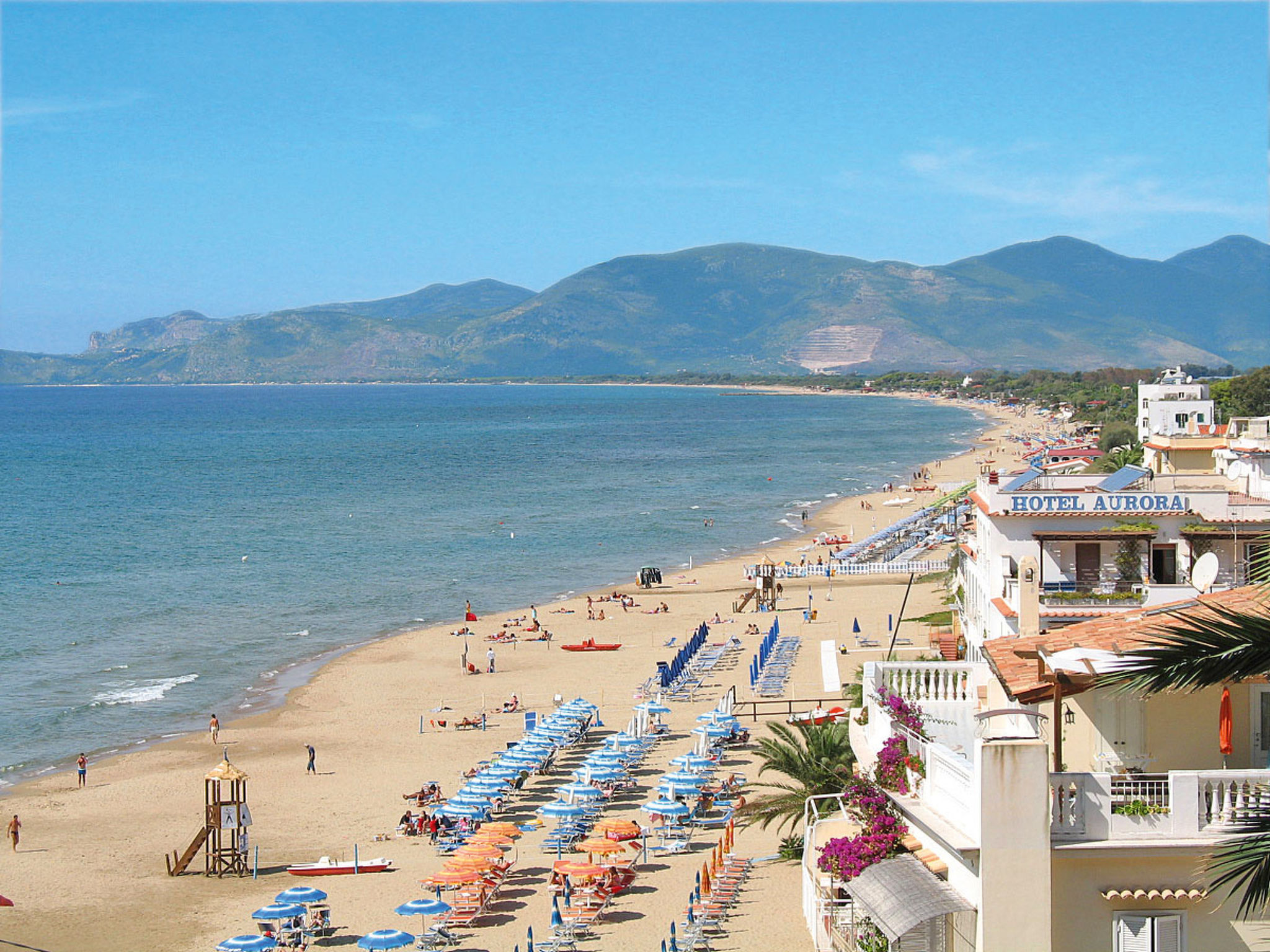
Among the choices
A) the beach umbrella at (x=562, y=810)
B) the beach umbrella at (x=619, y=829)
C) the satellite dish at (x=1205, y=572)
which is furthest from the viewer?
the beach umbrella at (x=562, y=810)

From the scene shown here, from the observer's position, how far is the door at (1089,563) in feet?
59.3

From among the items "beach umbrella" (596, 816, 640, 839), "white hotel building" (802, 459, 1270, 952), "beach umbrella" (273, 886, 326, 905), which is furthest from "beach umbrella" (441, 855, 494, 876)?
"white hotel building" (802, 459, 1270, 952)

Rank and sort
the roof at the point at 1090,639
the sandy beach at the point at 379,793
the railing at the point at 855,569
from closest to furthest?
the roof at the point at 1090,639 < the sandy beach at the point at 379,793 < the railing at the point at 855,569

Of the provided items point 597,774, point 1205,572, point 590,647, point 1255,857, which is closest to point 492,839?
point 597,774

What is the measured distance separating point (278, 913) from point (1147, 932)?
13.0 meters

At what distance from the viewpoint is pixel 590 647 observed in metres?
39.4

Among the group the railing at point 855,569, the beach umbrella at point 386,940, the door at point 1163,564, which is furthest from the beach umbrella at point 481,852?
the railing at point 855,569

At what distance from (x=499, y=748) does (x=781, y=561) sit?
28276 millimetres

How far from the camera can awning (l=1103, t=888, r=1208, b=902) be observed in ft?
25.8

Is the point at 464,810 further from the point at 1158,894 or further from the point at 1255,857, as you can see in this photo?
the point at 1255,857

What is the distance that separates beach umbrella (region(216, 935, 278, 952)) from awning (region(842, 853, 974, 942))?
34.9ft

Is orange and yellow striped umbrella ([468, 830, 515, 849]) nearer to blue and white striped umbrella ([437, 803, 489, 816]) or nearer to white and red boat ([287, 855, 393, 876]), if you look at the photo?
blue and white striped umbrella ([437, 803, 489, 816])

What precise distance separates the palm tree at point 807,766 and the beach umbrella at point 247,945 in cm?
683

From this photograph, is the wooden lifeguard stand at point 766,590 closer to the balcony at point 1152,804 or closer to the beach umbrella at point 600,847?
the beach umbrella at point 600,847
